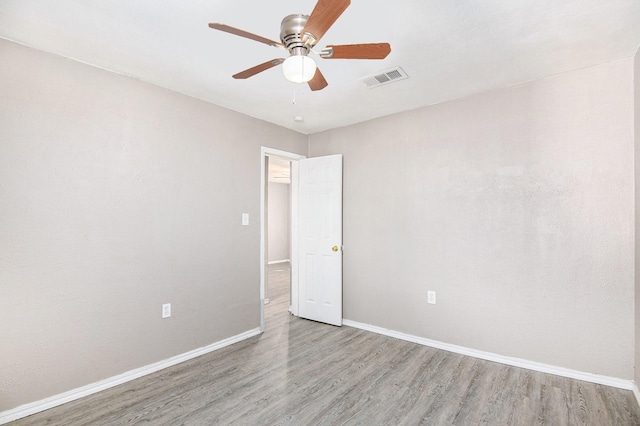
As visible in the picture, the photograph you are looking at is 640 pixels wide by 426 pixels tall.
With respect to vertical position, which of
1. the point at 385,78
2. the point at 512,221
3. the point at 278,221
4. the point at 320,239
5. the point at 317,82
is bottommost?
the point at 320,239

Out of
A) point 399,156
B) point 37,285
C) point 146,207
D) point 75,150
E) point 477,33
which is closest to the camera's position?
point 477,33

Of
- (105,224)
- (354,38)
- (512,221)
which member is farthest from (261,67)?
(512,221)

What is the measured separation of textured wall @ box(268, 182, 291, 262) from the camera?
930cm

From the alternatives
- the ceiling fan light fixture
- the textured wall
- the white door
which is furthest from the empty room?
the textured wall

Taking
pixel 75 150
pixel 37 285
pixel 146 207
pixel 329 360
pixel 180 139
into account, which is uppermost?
pixel 180 139

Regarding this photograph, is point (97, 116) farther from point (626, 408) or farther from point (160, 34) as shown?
point (626, 408)

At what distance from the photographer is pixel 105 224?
2.52 metres

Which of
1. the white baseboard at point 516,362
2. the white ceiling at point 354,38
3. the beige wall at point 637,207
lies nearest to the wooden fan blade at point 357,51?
the white ceiling at point 354,38

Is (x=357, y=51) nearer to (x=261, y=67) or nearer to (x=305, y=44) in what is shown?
(x=305, y=44)

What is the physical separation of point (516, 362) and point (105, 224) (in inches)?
144

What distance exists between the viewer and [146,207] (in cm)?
275

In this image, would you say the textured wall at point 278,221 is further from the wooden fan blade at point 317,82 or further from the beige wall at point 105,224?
the wooden fan blade at point 317,82

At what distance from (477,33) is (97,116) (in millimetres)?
2814

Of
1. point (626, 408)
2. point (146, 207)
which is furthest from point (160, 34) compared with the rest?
point (626, 408)
